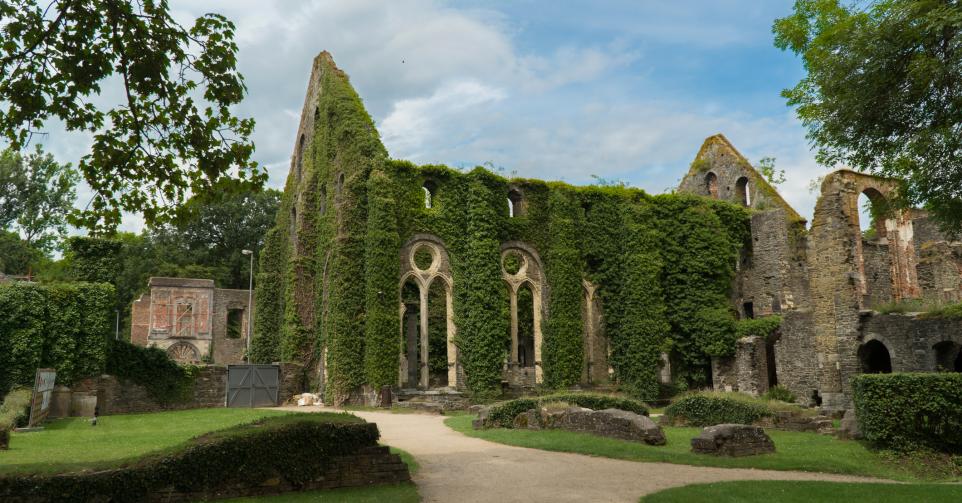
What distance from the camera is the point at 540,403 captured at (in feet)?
55.8

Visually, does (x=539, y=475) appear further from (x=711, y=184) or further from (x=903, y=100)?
(x=711, y=184)

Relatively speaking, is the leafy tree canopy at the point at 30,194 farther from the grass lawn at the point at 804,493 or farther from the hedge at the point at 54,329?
the grass lawn at the point at 804,493

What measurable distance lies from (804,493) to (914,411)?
187 inches

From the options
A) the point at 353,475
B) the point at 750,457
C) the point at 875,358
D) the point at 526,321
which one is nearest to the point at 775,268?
the point at 875,358

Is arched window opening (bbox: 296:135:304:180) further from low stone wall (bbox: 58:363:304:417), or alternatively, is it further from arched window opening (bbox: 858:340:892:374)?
arched window opening (bbox: 858:340:892:374)

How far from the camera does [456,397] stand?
25.4 metres

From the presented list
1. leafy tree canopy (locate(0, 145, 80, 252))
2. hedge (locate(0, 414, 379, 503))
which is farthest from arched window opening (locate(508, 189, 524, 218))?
leafy tree canopy (locate(0, 145, 80, 252))

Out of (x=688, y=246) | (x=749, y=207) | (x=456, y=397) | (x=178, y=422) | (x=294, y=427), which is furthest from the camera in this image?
(x=749, y=207)

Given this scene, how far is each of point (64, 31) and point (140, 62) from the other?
0.88 meters

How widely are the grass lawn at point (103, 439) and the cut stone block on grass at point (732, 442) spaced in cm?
886

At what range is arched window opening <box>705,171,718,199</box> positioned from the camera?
35969 mm

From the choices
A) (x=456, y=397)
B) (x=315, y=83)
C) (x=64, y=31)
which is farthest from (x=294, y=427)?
(x=315, y=83)

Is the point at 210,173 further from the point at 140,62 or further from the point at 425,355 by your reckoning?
the point at 425,355

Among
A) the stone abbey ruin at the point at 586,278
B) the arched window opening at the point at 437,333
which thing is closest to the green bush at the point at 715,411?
the stone abbey ruin at the point at 586,278
